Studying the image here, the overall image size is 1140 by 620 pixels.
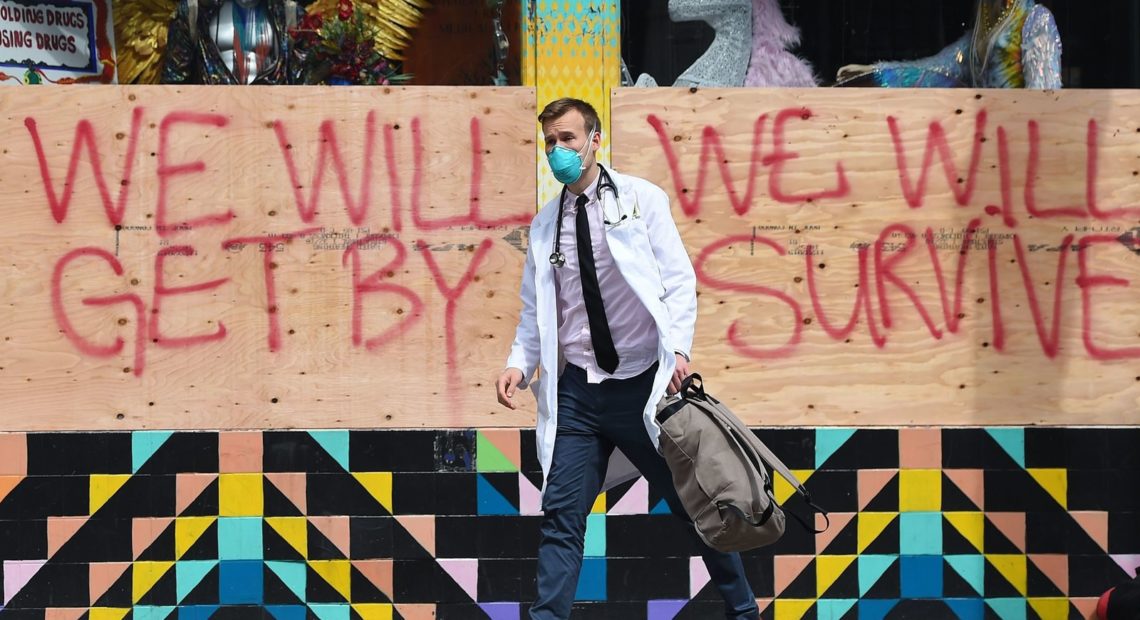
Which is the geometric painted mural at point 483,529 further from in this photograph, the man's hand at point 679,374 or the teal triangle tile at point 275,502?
the man's hand at point 679,374

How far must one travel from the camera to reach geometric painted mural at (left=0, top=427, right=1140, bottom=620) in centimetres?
550

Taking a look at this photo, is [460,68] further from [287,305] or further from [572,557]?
[572,557]

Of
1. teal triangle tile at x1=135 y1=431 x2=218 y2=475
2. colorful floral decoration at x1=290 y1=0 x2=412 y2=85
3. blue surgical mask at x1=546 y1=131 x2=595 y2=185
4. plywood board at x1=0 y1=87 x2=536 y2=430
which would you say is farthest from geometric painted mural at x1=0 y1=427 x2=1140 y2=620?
colorful floral decoration at x1=290 y1=0 x2=412 y2=85

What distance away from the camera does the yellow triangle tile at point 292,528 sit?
5.54 m

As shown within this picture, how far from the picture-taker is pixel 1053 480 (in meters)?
5.63

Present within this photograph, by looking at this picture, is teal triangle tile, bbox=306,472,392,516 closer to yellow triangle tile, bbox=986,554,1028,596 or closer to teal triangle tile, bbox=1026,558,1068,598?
yellow triangle tile, bbox=986,554,1028,596

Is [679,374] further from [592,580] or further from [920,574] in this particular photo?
[920,574]

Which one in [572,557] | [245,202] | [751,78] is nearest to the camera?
[572,557]

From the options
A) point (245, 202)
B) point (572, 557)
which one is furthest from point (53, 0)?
point (572, 557)

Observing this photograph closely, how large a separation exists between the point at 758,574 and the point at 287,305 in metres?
2.21

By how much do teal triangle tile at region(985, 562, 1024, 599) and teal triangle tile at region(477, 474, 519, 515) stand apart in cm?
197

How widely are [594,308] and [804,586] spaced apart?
73.7 inches

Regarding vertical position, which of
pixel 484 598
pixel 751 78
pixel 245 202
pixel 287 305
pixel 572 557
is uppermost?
pixel 751 78

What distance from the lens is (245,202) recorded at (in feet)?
18.1
